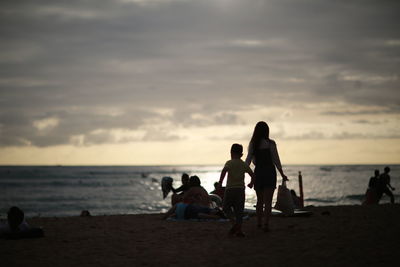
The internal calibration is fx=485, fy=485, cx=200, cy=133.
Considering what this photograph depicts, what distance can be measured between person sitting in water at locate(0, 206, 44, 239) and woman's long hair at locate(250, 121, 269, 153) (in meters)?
4.90

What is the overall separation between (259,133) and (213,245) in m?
2.57

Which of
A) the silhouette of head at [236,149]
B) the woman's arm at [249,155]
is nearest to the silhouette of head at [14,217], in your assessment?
the silhouette of head at [236,149]

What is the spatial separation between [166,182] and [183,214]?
2265 millimetres

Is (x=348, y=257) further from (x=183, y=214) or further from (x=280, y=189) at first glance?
(x=183, y=214)

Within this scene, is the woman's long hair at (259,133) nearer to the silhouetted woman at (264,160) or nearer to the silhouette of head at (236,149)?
the silhouetted woman at (264,160)

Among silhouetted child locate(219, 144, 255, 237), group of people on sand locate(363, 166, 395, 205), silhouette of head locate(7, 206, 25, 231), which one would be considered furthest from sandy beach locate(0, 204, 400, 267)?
group of people on sand locate(363, 166, 395, 205)

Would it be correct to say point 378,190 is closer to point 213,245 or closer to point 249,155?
point 249,155

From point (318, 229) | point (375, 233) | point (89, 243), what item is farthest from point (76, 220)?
point (375, 233)

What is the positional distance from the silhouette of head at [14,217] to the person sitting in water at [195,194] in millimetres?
4366

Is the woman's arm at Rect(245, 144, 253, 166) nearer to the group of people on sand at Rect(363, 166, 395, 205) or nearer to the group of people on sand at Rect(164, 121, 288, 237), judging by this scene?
the group of people on sand at Rect(164, 121, 288, 237)

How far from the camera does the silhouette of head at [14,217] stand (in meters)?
9.91

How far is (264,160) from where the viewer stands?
979 cm

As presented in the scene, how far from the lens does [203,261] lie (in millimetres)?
7109

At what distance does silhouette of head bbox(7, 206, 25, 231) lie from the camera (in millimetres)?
9914
